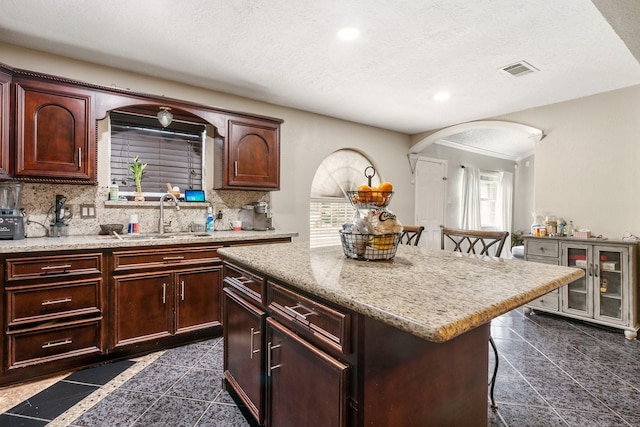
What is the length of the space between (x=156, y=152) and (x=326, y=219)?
7.65 ft

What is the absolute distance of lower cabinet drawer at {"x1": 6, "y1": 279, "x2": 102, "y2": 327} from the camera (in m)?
2.10

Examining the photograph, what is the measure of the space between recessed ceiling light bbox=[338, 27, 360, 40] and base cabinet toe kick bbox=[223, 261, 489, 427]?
6.13 ft

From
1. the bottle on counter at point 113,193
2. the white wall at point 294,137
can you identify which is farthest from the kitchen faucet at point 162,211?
the white wall at point 294,137

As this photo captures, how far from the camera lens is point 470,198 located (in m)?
6.43

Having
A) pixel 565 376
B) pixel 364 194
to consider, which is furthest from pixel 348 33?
pixel 565 376

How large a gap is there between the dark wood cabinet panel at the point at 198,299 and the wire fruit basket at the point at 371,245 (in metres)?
1.72

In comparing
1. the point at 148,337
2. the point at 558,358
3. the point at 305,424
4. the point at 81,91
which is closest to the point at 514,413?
the point at 558,358

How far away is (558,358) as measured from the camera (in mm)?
2562

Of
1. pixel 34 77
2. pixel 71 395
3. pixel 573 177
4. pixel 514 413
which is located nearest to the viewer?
pixel 514 413

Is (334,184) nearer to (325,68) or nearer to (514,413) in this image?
(325,68)

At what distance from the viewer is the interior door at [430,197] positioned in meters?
5.57

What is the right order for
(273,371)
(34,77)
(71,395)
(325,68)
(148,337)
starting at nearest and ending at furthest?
(273,371)
(71,395)
(34,77)
(148,337)
(325,68)

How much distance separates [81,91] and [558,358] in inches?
175

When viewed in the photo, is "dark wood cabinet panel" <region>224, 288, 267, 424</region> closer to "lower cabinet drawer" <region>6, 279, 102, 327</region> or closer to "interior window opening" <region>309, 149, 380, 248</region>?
"lower cabinet drawer" <region>6, 279, 102, 327</region>
